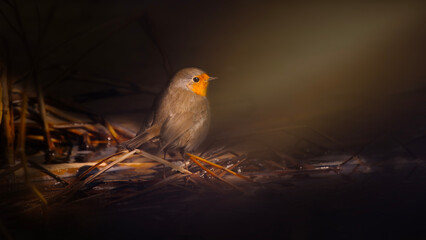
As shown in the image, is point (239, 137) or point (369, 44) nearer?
point (239, 137)

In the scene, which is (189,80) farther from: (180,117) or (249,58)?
(249,58)

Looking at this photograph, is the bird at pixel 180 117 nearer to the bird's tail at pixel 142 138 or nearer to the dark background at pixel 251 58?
the bird's tail at pixel 142 138

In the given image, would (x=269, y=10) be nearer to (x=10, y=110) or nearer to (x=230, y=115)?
(x=230, y=115)

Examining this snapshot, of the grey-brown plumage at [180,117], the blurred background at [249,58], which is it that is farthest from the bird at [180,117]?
the blurred background at [249,58]

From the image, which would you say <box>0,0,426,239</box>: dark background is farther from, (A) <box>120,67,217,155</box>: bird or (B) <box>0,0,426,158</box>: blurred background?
(A) <box>120,67,217,155</box>: bird

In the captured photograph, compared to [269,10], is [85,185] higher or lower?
lower

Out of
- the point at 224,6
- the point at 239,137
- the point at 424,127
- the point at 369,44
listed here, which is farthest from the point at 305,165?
the point at 224,6

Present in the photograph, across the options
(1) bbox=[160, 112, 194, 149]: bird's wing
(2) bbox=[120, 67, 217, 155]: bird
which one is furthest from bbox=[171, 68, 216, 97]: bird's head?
(1) bbox=[160, 112, 194, 149]: bird's wing

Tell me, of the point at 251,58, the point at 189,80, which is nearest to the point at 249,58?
the point at 251,58
